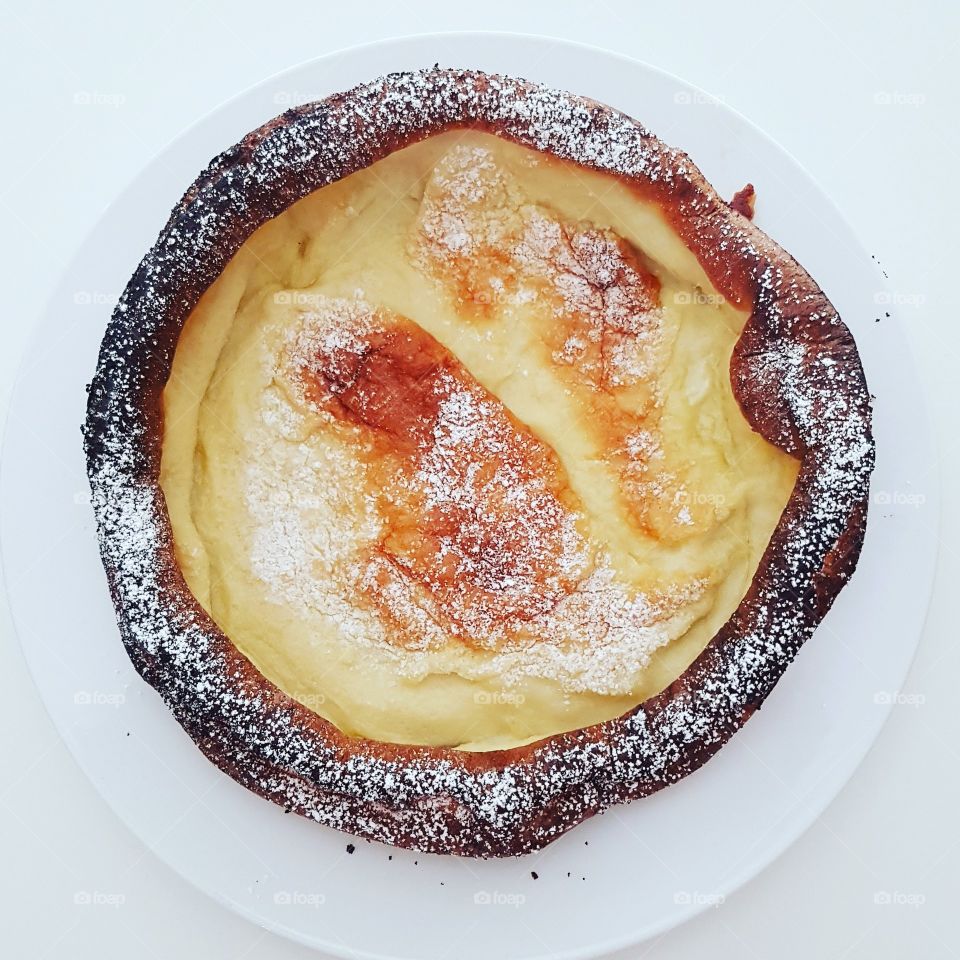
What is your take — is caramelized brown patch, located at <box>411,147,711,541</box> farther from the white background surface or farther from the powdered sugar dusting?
the white background surface

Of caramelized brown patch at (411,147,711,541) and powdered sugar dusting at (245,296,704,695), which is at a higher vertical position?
caramelized brown patch at (411,147,711,541)

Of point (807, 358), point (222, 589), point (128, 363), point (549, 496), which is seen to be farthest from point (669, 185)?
point (222, 589)

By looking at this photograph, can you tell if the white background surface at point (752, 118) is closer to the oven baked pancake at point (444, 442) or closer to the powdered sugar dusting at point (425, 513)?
the oven baked pancake at point (444, 442)

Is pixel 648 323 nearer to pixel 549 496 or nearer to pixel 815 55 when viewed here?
pixel 549 496

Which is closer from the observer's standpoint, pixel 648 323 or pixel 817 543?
pixel 817 543

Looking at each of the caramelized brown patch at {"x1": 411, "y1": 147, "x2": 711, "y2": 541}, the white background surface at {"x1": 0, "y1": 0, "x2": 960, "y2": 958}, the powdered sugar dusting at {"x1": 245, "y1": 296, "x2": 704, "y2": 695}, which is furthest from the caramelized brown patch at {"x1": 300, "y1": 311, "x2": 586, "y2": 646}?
the white background surface at {"x1": 0, "y1": 0, "x2": 960, "y2": 958}

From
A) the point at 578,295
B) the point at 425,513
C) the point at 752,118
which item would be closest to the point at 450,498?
the point at 425,513

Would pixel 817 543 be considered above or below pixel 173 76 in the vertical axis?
below
